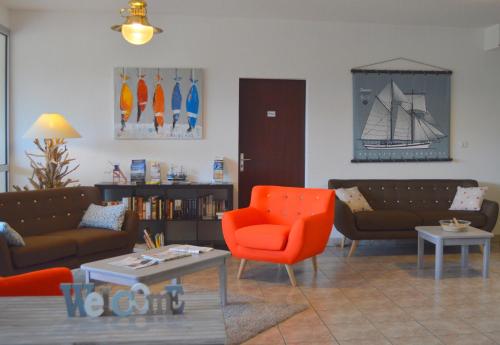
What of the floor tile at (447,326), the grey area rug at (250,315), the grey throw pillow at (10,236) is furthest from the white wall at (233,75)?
the floor tile at (447,326)

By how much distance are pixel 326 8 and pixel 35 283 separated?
4.45m

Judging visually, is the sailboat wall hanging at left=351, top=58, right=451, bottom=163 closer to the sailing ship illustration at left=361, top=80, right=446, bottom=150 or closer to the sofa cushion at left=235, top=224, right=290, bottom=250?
the sailing ship illustration at left=361, top=80, right=446, bottom=150

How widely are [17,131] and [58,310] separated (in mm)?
4321

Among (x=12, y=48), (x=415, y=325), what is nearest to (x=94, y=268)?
(x=415, y=325)

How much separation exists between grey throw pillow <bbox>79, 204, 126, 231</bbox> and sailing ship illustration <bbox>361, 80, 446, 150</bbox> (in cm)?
324

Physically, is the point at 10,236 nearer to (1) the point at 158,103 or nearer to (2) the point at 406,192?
(1) the point at 158,103

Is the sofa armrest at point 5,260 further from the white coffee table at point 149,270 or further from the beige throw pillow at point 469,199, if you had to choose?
the beige throw pillow at point 469,199

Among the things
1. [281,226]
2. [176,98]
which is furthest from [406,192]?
[176,98]

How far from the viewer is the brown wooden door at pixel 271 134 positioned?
22.6ft

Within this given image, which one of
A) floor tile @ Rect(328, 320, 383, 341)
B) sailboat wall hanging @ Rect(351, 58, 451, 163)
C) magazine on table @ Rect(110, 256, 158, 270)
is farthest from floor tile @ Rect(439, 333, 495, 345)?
sailboat wall hanging @ Rect(351, 58, 451, 163)

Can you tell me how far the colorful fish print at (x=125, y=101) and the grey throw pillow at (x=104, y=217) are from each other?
4.94 feet

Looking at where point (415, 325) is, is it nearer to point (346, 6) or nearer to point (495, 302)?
point (495, 302)

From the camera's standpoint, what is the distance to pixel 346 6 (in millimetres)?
6125

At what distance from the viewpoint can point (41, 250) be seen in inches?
175
